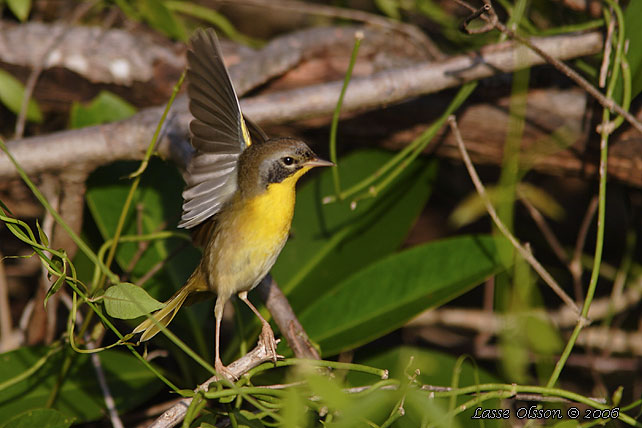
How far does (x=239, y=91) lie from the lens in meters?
3.09

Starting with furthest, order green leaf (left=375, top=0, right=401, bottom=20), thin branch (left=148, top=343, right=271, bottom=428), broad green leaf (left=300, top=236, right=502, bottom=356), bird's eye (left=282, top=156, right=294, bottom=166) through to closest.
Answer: green leaf (left=375, top=0, right=401, bottom=20) → broad green leaf (left=300, top=236, right=502, bottom=356) → bird's eye (left=282, top=156, right=294, bottom=166) → thin branch (left=148, top=343, right=271, bottom=428)

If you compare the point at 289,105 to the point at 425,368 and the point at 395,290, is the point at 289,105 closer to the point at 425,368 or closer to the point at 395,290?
the point at 395,290

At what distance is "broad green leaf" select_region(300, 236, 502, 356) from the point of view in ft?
8.38

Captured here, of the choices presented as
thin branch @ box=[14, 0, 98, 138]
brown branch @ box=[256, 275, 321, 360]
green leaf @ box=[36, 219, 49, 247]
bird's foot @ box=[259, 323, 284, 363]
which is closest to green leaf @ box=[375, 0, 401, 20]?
thin branch @ box=[14, 0, 98, 138]

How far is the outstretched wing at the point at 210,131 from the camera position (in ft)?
6.48

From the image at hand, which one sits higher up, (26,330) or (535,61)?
(535,61)

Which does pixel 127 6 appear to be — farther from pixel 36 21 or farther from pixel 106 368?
pixel 106 368

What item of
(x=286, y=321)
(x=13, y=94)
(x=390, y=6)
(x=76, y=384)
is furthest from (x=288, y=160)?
(x=390, y=6)

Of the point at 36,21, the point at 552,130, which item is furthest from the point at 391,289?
the point at 36,21

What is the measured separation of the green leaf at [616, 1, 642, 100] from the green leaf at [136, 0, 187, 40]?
201 centimetres

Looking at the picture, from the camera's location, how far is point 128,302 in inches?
61.5

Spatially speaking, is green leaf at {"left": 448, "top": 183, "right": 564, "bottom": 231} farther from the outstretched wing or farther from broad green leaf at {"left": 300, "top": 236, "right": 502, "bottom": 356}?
the outstretched wing

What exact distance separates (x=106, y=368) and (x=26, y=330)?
53 cm

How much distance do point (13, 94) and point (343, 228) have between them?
65.7 inches
